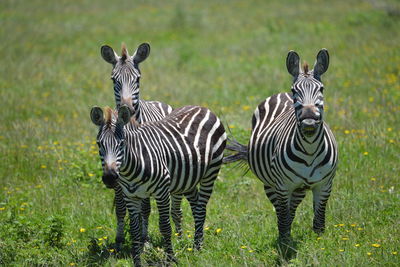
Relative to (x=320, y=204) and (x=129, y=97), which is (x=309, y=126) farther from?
(x=129, y=97)

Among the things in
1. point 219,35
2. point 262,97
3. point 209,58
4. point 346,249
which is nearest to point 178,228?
point 346,249

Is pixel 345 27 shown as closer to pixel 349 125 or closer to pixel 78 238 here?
pixel 349 125

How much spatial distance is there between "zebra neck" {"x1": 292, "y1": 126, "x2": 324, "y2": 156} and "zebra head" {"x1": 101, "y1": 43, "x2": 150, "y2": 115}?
2.44 metres

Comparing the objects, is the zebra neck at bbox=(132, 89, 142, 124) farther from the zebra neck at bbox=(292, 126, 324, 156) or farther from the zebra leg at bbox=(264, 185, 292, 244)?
the zebra neck at bbox=(292, 126, 324, 156)

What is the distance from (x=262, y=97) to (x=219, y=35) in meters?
9.00

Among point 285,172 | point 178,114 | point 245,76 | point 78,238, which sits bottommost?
point 78,238

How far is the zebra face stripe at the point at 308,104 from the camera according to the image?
18.1 feet

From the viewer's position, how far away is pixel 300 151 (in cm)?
594

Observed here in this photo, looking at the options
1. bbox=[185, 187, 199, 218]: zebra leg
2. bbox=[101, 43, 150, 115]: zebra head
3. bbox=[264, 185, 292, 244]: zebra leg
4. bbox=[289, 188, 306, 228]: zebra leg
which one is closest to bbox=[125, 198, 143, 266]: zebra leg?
bbox=[185, 187, 199, 218]: zebra leg

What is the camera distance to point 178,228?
7.27m

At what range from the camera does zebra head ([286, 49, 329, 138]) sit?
5.54m

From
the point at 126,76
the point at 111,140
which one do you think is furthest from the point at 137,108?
the point at 111,140

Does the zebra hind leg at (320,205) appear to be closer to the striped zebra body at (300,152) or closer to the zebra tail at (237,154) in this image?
the striped zebra body at (300,152)

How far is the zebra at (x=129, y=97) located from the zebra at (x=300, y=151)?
176cm
